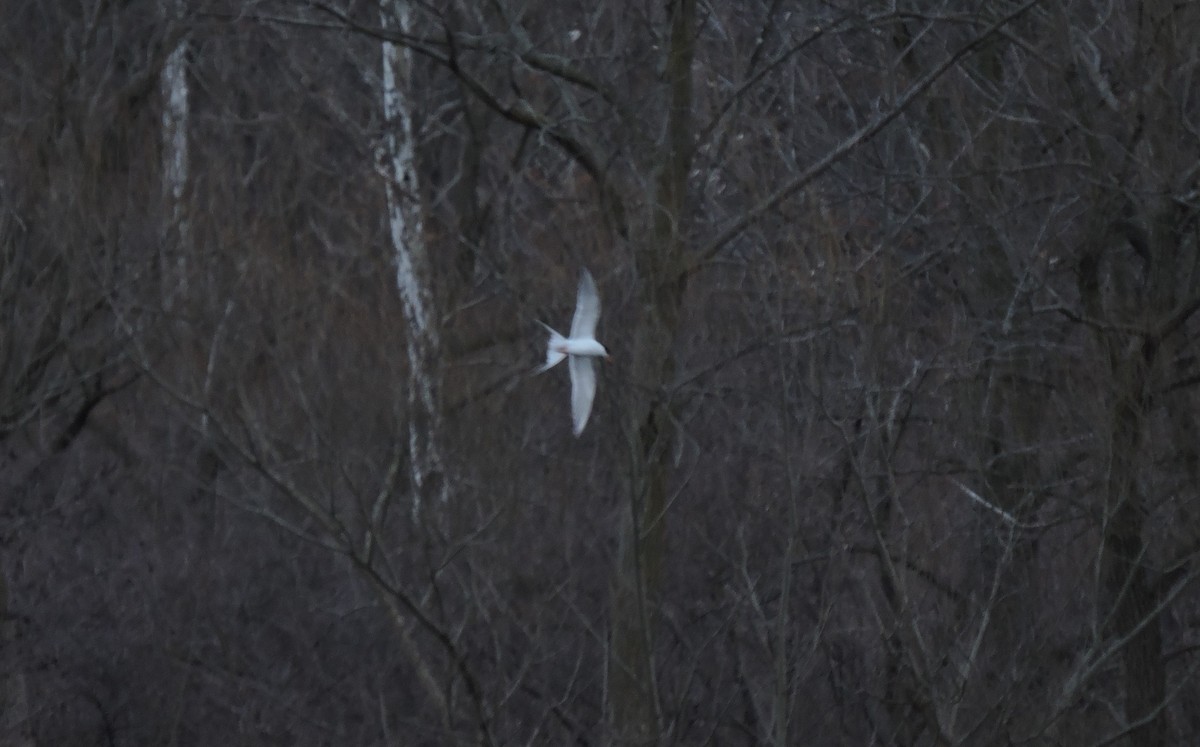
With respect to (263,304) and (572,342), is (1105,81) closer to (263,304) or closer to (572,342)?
(572,342)

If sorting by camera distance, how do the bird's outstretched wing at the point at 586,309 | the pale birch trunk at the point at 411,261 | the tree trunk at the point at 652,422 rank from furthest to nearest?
the bird's outstretched wing at the point at 586,309
the pale birch trunk at the point at 411,261
the tree trunk at the point at 652,422

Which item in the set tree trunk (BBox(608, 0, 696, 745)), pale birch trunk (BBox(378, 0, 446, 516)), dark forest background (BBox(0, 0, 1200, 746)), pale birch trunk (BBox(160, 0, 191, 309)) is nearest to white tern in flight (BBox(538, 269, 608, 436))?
dark forest background (BBox(0, 0, 1200, 746))

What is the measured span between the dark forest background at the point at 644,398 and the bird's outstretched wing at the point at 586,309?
0.20 meters

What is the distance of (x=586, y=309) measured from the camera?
8.30 meters

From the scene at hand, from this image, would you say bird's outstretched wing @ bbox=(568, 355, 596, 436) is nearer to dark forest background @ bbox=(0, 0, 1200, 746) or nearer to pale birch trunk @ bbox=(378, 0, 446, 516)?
dark forest background @ bbox=(0, 0, 1200, 746)

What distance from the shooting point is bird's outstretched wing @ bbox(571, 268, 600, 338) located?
827cm

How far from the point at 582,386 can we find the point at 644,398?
0.99 m

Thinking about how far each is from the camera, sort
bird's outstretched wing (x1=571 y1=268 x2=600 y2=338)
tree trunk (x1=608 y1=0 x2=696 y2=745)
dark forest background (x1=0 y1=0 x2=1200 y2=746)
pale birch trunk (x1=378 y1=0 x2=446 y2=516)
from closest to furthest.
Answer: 1. tree trunk (x1=608 y1=0 x2=696 y2=745)
2. dark forest background (x1=0 y1=0 x2=1200 y2=746)
3. pale birch trunk (x1=378 y1=0 x2=446 y2=516)
4. bird's outstretched wing (x1=571 y1=268 x2=600 y2=338)

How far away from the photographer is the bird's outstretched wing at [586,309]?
8.27 meters

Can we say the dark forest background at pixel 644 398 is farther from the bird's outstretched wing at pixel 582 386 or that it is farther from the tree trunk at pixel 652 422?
the bird's outstretched wing at pixel 582 386

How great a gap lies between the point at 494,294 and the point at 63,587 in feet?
13.3

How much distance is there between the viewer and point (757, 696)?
9.26 metres

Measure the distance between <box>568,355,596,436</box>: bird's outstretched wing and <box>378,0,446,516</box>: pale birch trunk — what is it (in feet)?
1.99

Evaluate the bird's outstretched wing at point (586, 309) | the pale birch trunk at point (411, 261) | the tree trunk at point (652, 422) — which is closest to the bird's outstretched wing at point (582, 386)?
the bird's outstretched wing at point (586, 309)
